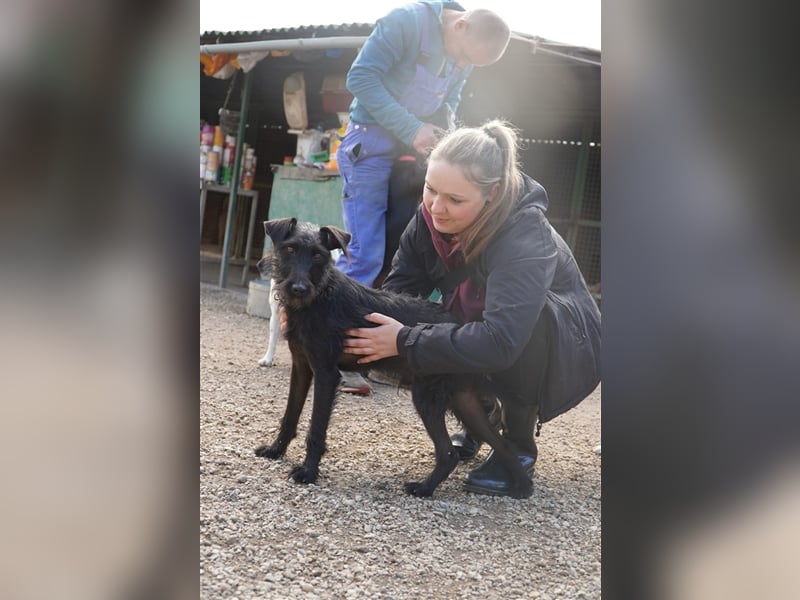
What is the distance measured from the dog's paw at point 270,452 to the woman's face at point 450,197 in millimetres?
1253

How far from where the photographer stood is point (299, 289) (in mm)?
3107

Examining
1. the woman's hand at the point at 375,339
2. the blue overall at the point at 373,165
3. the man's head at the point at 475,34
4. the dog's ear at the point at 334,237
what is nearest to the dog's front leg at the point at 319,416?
the woman's hand at the point at 375,339

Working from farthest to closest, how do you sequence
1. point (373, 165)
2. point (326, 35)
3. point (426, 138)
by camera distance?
point (326, 35) → point (373, 165) → point (426, 138)

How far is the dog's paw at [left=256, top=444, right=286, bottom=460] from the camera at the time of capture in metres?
3.27

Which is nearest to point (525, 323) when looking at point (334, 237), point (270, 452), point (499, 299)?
point (499, 299)

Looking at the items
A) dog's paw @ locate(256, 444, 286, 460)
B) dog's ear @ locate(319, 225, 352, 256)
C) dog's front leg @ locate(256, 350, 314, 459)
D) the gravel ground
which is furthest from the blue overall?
dog's paw @ locate(256, 444, 286, 460)

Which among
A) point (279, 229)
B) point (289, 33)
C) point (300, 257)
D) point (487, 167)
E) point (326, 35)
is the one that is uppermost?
point (289, 33)

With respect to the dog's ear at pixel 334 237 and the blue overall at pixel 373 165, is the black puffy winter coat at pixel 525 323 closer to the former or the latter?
the dog's ear at pixel 334 237

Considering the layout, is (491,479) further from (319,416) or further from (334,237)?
(334,237)

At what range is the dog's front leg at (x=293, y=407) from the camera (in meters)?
3.28

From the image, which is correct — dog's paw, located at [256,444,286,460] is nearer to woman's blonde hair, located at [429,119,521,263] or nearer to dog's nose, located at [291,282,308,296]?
dog's nose, located at [291,282,308,296]

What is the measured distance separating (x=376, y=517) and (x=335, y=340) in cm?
78
